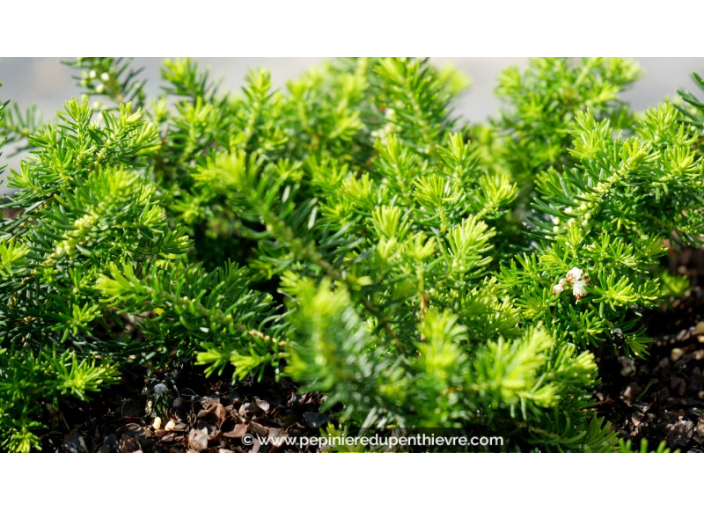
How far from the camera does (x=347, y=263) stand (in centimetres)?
77

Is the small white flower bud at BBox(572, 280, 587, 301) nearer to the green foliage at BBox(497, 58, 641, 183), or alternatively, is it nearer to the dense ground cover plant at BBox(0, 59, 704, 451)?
the dense ground cover plant at BBox(0, 59, 704, 451)

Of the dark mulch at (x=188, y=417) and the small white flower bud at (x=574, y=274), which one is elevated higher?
the small white flower bud at (x=574, y=274)

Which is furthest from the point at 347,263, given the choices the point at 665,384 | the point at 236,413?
the point at 665,384

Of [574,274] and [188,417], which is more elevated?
[574,274]

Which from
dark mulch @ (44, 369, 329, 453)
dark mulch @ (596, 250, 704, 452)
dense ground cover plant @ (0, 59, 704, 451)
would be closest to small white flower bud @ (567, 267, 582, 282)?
dense ground cover plant @ (0, 59, 704, 451)

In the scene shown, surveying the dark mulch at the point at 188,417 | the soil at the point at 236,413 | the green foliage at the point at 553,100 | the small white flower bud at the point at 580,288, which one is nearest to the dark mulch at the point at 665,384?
the soil at the point at 236,413

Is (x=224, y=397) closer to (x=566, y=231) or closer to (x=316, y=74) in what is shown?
(x=566, y=231)

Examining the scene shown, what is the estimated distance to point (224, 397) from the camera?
0.94 m

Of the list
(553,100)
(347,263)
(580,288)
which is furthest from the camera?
(553,100)

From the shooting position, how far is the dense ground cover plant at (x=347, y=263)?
0.70m

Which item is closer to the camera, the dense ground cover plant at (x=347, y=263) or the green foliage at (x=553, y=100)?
the dense ground cover plant at (x=347, y=263)

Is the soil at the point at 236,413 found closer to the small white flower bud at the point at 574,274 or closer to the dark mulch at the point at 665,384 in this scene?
the dark mulch at the point at 665,384

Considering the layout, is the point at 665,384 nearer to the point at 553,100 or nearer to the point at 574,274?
the point at 574,274
